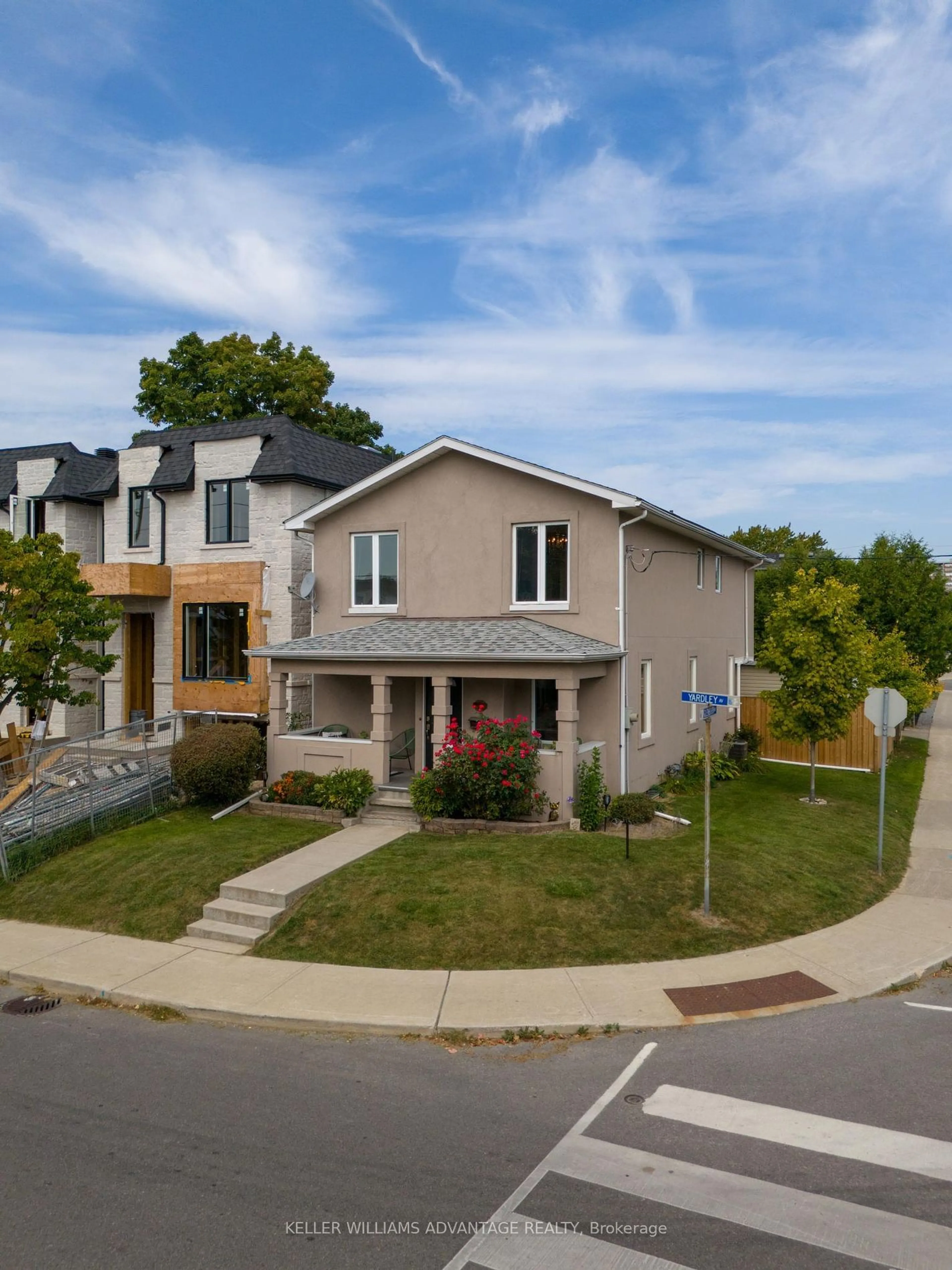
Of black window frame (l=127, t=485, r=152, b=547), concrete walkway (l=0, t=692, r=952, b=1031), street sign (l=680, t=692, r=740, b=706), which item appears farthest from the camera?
black window frame (l=127, t=485, r=152, b=547)

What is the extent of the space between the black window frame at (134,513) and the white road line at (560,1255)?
20373 millimetres

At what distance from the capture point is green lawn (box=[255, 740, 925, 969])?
399 inches

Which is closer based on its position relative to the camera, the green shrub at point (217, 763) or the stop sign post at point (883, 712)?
the stop sign post at point (883, 712)

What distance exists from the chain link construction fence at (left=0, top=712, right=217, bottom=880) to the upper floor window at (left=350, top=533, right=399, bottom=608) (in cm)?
449

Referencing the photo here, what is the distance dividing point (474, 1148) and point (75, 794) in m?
12.4

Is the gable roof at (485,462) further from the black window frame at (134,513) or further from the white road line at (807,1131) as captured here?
the white road line at (807,1131)

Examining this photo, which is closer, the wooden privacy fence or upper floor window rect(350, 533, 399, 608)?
upper floor window rect(350, 533, 399, 608)

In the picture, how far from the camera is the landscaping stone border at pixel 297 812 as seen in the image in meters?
15.5

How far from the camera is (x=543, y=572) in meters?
17.3

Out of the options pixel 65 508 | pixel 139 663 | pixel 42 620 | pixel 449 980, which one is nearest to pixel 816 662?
pixel 449 980

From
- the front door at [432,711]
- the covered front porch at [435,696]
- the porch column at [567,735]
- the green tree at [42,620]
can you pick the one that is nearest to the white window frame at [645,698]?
the covered front porch at [435,696]

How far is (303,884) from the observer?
460 inches

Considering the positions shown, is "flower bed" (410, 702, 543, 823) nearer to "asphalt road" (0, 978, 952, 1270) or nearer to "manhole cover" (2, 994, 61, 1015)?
"asphalt road" (0, 978, 952, 1270)

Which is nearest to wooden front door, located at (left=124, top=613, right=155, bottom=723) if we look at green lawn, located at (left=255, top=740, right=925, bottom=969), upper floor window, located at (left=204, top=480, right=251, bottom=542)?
upper floor window, located at (left=204, top=480, right=251, bottom=542)
